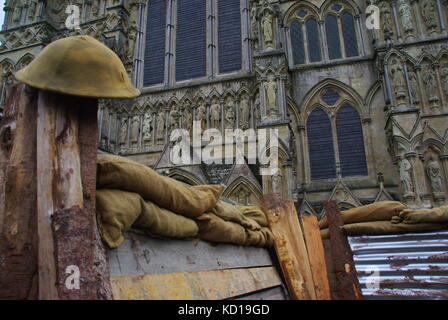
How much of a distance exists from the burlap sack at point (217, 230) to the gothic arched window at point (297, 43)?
1316cm

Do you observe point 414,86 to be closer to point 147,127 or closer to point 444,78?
point 444,78

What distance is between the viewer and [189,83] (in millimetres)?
15773

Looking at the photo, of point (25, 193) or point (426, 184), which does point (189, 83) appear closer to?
point (426, 184)

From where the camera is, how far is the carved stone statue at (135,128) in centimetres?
1565

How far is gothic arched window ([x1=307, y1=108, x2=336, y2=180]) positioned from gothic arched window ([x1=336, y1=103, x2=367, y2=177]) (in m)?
0.35

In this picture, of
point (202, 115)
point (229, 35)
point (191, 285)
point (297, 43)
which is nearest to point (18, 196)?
point (191, 285)

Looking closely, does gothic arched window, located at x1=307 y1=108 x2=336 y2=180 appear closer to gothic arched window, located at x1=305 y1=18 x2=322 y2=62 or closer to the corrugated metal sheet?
gothic arched window, located at x1=305 y1=18 x2=322 y2=62

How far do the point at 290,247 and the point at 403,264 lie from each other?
3.61ft

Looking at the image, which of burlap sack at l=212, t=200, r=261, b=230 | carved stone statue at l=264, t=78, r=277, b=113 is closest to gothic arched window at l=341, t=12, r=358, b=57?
carved stone statue at l=264, t=78, r=277, b=113

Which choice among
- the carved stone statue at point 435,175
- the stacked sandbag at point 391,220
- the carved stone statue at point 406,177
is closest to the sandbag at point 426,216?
the stacked sandbag at point 391,220

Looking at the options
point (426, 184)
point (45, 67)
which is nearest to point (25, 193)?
point (45, 67)

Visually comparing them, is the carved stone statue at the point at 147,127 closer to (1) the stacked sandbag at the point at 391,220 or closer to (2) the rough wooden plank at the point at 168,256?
(1) the stacked sandbag at the point at 391,220
